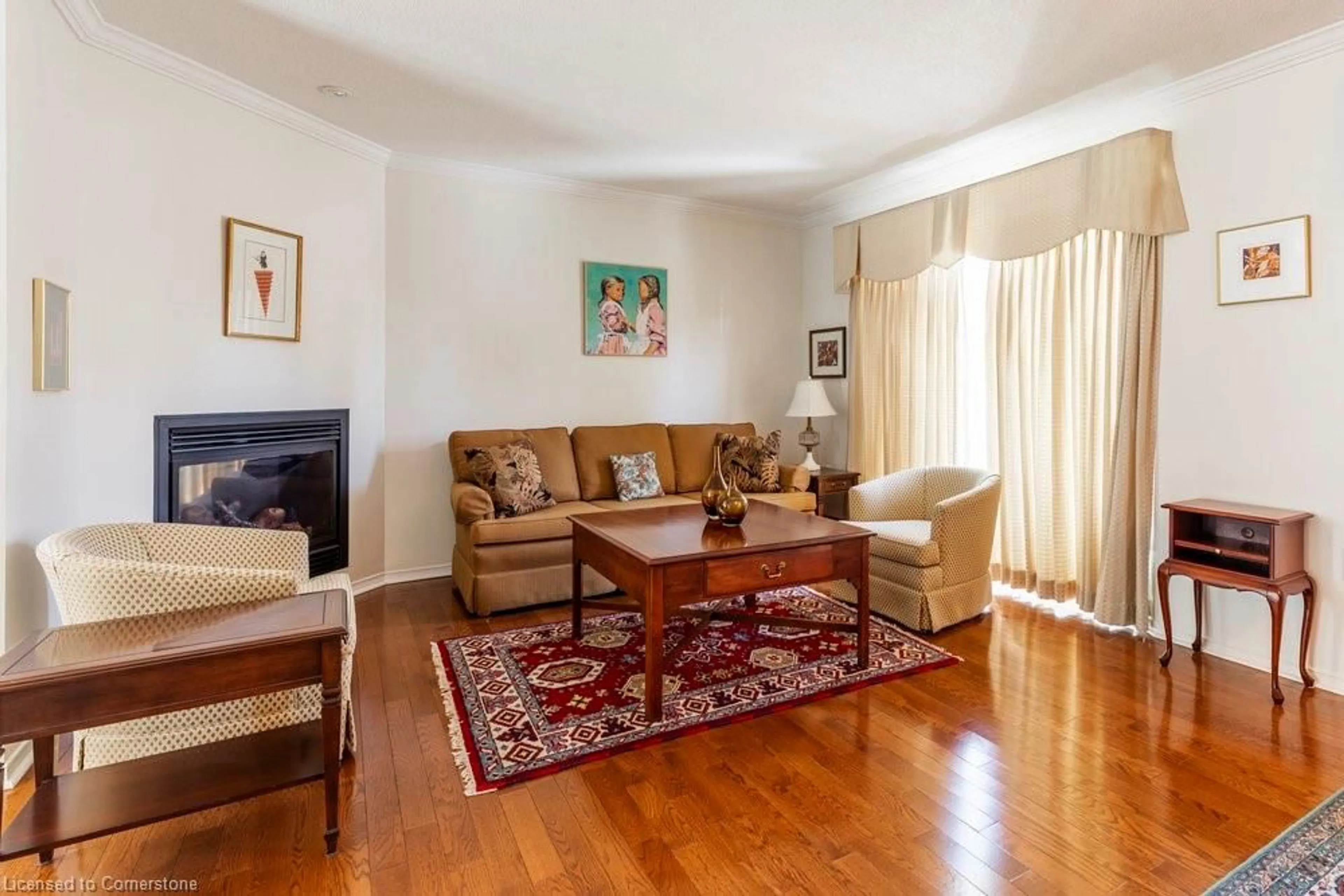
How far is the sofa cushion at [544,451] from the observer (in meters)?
4.25

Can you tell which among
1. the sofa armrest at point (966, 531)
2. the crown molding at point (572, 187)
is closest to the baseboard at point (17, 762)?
the crown molding at point (572, 187)

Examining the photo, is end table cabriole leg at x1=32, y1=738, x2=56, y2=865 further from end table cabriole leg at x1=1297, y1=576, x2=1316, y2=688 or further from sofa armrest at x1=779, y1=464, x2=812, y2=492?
end table cabriole leg at x1=1297, y1=576, x2=1316, y2=688

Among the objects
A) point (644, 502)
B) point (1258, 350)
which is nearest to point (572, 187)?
point (644, 502)

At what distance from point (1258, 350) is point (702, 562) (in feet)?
8.70

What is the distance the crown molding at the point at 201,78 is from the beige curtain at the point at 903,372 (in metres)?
3.46

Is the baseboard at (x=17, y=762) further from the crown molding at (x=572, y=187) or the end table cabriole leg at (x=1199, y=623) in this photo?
the end table cabriole leg at (x=1199, y=623)

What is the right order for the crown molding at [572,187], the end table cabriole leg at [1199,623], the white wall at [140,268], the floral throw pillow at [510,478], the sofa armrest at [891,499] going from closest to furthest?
1. the white wall at [140,268]
2. the end table cabriole leg at [1199,623]
3. the floral throw pillow at [510,478]
4. the sofa armrest at [891,499]
5. the crown molding at [572,187]

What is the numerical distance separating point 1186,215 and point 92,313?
15.6ft

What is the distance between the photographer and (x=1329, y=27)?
2670 millimetres

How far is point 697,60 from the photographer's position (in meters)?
2.95

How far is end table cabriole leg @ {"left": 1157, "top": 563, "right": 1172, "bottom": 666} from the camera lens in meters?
2.94

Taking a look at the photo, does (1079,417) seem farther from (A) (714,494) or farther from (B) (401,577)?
(B) (401,577)

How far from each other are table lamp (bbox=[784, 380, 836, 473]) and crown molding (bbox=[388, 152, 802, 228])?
1462mm

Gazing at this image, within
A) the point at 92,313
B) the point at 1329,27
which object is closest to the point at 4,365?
the point at 92,313
